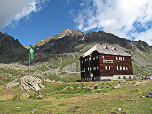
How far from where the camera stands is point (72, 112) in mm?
8570

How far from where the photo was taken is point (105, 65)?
4556cm

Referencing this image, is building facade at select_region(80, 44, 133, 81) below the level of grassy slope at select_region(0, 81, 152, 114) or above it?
above

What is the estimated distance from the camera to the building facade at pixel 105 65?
1773 inches

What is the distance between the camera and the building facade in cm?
4503

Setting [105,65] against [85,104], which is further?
[105,65]

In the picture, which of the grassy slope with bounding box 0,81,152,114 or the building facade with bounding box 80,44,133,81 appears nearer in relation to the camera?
the grassy slope with bounding box 0,81,152,114

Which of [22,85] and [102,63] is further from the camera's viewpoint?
[102,63]

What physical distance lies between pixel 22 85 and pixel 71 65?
5788 inches

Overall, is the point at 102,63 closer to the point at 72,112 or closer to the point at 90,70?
the point at 90,70

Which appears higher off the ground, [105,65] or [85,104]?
[105,65]

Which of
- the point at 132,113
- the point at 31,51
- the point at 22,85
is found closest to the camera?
the point at 132,113

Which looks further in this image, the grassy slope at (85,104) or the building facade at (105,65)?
the building facade at (105,65)

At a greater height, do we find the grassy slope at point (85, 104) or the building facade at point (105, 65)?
the building facade at point (105, 65)

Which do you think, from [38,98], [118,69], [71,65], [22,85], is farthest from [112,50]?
[71,65]
